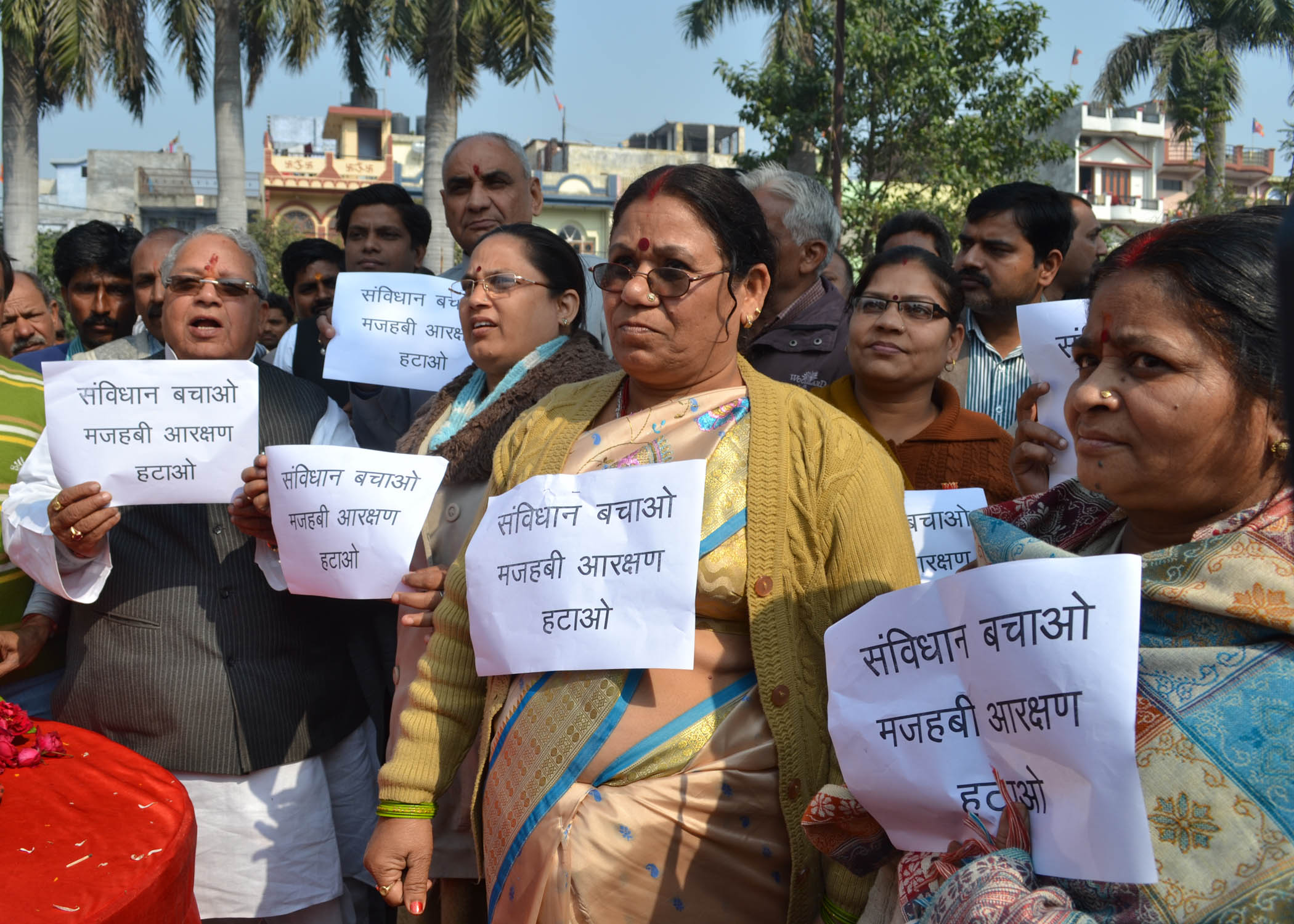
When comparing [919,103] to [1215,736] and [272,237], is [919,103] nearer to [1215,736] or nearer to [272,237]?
[1215,736]

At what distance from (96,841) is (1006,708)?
2014 mm

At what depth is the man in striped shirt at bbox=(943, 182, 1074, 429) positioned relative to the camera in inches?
159

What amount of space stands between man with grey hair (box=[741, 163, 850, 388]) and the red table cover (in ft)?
7.76

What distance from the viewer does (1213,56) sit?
944 inches

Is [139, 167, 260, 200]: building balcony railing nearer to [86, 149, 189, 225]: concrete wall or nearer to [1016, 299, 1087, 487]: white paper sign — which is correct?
[86, 149, 189, 225]: concrete wall

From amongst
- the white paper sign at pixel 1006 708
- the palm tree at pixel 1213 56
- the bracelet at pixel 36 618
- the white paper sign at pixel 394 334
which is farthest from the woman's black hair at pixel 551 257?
the palm tree at pixel 1213 56

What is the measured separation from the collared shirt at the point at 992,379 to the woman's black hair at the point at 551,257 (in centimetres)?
146

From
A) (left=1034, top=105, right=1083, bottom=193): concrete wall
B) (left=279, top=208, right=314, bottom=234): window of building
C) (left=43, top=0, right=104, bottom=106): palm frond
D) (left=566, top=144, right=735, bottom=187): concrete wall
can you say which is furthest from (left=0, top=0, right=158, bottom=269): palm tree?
(left=1034, top=105, right=1083, bottom=193): concrete wall

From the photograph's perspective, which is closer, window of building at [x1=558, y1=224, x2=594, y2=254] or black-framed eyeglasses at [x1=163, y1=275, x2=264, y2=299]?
black-framed eyeglasses at [x1=163, y1=275, x2=264, y2=299]

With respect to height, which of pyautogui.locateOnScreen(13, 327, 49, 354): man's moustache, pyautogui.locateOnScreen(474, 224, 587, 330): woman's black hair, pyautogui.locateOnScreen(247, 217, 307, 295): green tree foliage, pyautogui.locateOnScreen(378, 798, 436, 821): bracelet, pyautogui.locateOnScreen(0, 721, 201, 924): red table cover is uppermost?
pyautogui.locateOnScreen(247, 217, 307, 295): green tree foliage

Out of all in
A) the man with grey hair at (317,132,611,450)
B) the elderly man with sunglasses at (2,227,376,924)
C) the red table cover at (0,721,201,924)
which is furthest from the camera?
the man with grey hair at (317,132,611,450)

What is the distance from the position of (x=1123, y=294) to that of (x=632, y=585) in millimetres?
1054

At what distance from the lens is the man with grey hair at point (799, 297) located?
411cm

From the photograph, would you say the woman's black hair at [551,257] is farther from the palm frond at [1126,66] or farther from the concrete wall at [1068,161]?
the concrete wall at [1068,161]
